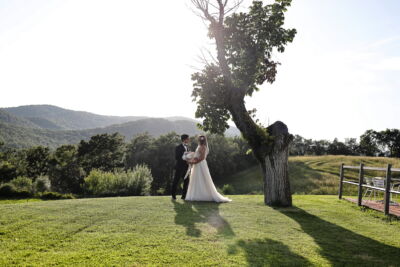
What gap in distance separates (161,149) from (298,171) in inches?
1050

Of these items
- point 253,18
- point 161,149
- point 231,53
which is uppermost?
point 253,18

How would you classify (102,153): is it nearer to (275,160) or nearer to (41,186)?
(41,186)

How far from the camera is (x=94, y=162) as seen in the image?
198 feet

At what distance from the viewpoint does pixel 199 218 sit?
8445 millimetres

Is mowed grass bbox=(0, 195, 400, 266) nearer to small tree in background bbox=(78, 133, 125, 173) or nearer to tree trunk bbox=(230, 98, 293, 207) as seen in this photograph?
tree trunk bbox=(230, 98, 293, 207)

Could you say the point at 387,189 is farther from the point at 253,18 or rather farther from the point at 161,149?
the point at 161,149

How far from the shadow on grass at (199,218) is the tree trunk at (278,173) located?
9.55ft

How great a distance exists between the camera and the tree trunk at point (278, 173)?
12148mm

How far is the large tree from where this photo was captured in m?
12.5

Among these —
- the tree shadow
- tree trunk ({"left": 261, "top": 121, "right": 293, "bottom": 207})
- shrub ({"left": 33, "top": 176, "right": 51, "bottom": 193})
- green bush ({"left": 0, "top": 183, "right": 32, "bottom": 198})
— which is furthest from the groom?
shrub ({"left": 33, "top": 176, "right": 51, "bottom": 193})

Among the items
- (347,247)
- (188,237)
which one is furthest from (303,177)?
(188,237)

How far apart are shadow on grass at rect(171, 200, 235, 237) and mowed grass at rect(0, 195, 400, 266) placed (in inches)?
0.9

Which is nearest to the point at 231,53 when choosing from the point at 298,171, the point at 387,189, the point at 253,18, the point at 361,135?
the point at 253,18

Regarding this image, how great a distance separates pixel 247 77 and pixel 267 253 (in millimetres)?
9171
